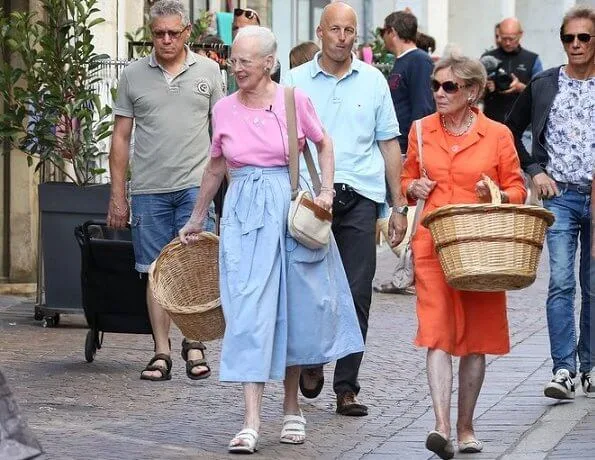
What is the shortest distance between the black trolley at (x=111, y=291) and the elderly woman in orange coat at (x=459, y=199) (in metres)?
2.64

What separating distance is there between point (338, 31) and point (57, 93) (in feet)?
10.4

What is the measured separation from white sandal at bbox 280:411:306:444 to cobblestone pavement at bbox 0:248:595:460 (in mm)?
50

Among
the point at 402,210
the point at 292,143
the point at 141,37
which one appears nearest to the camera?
the point at 292,143

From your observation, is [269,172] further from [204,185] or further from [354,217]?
[354,217]

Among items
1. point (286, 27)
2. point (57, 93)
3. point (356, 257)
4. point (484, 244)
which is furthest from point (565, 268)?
point (286, 27)

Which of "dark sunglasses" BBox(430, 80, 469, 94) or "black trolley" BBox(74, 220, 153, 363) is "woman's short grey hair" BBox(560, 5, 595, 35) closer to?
"dark sunglasses" BBox(430, 80, 469, 94)

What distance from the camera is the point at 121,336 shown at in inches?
458

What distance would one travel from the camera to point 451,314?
25.1ft

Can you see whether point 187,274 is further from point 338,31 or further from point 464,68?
point 464,68

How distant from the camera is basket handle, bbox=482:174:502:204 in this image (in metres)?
7.47

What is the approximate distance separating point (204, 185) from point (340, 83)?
3.40ft

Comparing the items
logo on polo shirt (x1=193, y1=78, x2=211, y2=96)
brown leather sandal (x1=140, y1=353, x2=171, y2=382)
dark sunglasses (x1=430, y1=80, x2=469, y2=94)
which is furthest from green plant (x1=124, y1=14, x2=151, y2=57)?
dark sunglasses (x1=430, y1=80, x2=469, y2=94)

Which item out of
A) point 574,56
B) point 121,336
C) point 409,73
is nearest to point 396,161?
point 574,56

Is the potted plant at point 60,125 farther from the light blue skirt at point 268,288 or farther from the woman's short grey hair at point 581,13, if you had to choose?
the light blue skirt at point 268,288
